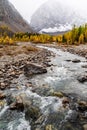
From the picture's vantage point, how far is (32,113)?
18375 millimetres

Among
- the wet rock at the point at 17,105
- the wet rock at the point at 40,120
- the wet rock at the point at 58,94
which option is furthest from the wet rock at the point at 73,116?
the wet rock at the point at 17,105

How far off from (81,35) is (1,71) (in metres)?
87.1

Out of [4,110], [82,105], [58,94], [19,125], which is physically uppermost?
[58,94]

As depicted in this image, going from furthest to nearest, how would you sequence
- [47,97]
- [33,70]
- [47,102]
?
[33,70] < [47,97] < [47,102]

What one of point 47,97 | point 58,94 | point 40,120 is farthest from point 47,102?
point 40,120

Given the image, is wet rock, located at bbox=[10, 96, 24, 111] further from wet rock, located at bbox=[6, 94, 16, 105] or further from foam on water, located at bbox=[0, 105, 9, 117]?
wet rock, located at bbox=[6, 94, 16, 105]

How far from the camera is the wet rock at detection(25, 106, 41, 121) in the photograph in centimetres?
1790

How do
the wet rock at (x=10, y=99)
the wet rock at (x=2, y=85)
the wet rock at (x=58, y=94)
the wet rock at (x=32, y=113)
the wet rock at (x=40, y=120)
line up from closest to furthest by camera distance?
1. the wet rock at (x=40, y=120)
2. the wet rock at (x=32, y=113)
3. the wet rock at (x=10, y=99)
4. the wet rock at (x=58, y=94)
5. the wet rock at (x=2, y=85)

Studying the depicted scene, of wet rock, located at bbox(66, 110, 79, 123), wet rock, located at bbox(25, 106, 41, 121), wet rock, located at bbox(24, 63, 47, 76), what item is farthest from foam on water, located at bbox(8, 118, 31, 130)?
wet rock, located at bbox(24, 63, 47, 76)

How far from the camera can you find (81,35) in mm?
114438

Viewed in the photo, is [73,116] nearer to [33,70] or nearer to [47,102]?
[47,102]

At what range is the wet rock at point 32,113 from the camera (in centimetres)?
1790

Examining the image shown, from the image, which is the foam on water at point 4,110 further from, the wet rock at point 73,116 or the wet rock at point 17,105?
the wet rock at point 73,116

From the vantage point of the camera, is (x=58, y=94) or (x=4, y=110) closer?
(x=4, y=110)
